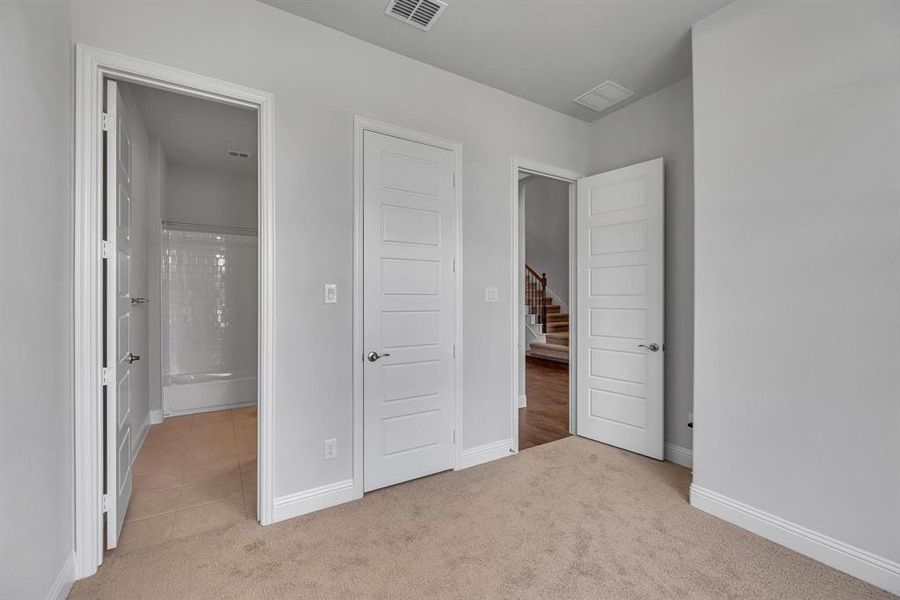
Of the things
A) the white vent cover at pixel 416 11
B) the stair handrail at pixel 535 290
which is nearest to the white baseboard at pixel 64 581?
the white vent cover at pixel 416 11

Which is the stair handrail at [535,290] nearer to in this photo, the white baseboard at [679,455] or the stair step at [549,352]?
the stair step at [549,352]

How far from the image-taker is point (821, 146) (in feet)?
6.60

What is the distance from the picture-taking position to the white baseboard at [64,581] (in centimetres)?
163

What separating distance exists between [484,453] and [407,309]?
4.14ft

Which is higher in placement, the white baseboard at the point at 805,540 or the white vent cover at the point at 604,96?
the white vent cover at the point at 604,96

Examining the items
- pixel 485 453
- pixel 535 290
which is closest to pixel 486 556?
pixel 485 453

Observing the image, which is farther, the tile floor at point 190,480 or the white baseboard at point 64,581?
the tile floor at point 190,480

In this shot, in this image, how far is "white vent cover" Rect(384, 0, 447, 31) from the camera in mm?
2299

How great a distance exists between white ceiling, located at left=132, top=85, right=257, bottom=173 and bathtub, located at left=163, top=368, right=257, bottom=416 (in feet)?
8.16

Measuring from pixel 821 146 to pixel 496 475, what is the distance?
260 cm

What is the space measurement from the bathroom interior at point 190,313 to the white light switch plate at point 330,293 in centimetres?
116

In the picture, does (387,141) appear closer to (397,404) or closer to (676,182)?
(397,404)

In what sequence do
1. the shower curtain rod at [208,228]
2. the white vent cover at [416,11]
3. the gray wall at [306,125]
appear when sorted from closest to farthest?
the gray wall at [306,125] → the white vent cover at [416,11] → the shower curtain rod at [208,228]

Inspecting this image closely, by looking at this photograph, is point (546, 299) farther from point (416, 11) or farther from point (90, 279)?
point (90, 279)
